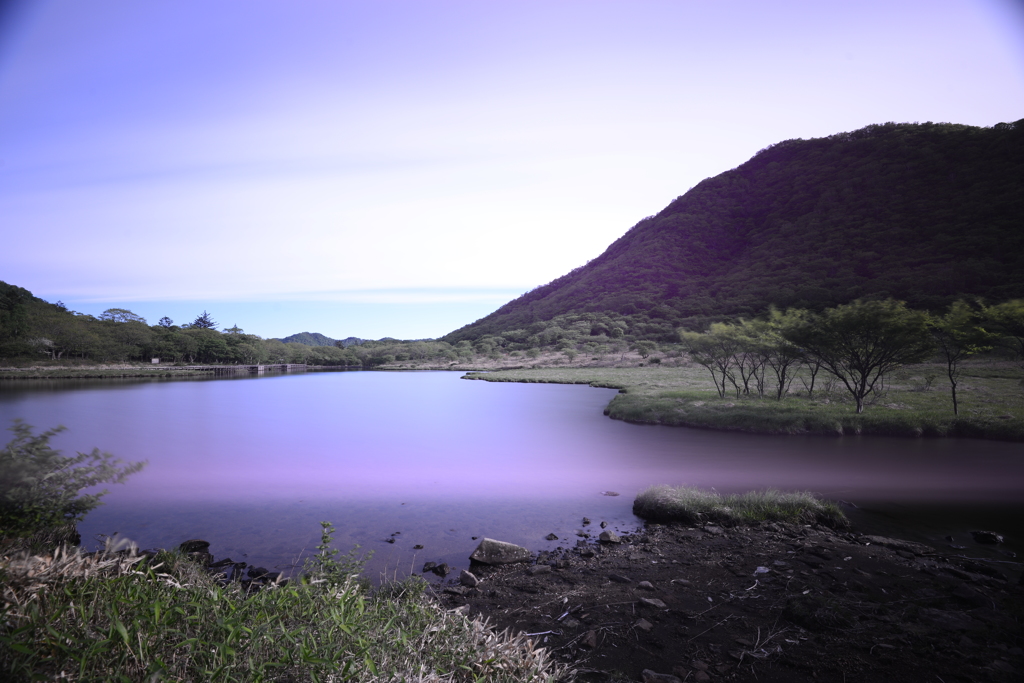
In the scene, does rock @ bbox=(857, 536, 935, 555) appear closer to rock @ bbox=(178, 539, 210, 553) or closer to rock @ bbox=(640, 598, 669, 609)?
rock @ bbox=(640, 598, 669, 609)

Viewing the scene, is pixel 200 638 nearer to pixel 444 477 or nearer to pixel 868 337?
pixel 444 477

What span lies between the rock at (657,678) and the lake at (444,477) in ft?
11.0

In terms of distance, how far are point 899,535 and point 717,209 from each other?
8450 cm

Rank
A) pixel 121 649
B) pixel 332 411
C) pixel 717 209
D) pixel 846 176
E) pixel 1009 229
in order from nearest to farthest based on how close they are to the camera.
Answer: pixel 121 649 < pixel 332 411 < pixel 1009 229 < pixel 846 176 < pixel 717 209

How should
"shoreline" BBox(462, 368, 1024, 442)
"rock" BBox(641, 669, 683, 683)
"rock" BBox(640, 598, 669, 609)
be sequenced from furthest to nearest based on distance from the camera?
"shoreline" BBox(462, 368, 1024, 442) < "rock" BBox(640, 598, 669, 609) < "rock" BBox(641, 669, 683, 683)

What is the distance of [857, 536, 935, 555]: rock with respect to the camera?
6524mm

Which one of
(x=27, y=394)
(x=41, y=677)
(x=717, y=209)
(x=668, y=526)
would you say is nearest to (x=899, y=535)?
(x=668, y=526)

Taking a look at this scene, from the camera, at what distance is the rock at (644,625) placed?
4357mm

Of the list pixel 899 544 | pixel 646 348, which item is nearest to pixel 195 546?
pixel 899 544

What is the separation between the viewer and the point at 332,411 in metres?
28.1

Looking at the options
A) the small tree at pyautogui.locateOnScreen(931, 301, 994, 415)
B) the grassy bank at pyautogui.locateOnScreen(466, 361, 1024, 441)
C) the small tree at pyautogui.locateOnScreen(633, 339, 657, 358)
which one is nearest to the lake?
the grassy bank at pyautogui.locateOnScreen(466, 361, 1024, 441)

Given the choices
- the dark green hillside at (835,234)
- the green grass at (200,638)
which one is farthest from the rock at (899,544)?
the dark green hillside at (835,234)

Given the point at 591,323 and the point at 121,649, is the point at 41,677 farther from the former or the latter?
the point at 591,323

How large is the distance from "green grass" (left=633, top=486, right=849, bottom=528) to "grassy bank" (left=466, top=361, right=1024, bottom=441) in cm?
1078
